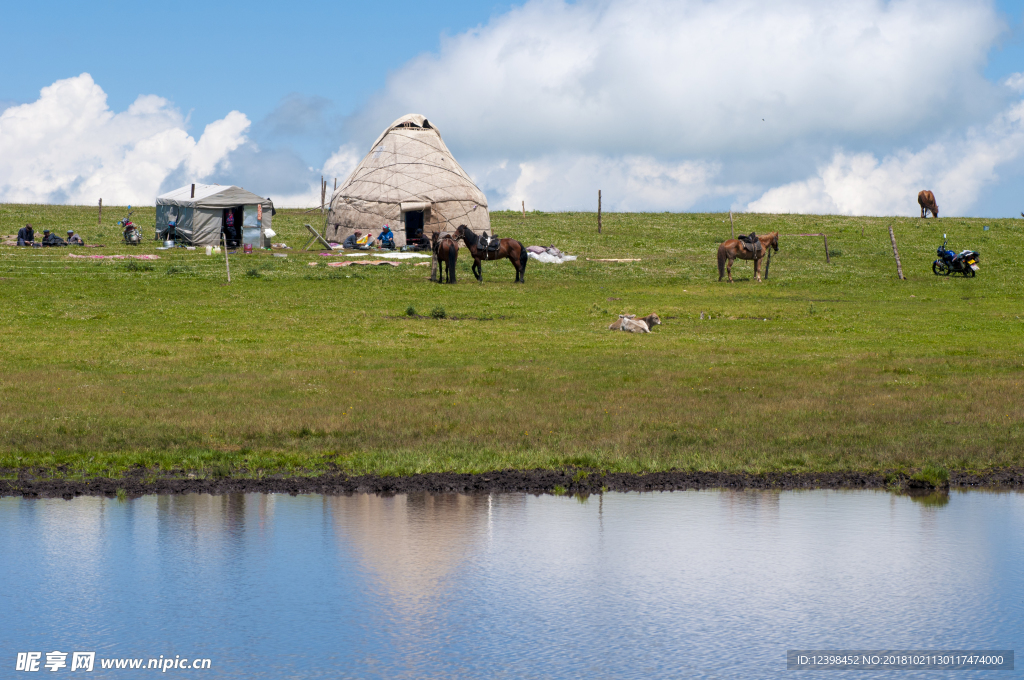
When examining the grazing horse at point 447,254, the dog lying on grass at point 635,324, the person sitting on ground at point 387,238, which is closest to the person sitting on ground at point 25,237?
the person sitting on ground at point 387,238

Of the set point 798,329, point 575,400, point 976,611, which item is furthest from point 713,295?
point 976,611

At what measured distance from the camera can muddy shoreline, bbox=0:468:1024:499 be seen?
14141 mm

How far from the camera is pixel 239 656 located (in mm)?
8453

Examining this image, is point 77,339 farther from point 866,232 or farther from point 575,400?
point 866,232

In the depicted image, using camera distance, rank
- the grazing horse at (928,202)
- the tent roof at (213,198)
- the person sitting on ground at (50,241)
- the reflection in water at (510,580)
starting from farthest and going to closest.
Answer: the grazing horse at (928,202) < the tent roof at (213,198) < the person sitting on ground at (50,241) < the reflection in water at (510,580)

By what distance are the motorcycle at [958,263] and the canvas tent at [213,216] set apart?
3148 centimetres

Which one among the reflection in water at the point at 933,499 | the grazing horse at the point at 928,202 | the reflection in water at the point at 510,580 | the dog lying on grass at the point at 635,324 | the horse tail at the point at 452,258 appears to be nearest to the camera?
the reflection in water at the point at 510,580

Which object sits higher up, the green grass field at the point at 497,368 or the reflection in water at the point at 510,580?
the green grass field at the point at 497,368

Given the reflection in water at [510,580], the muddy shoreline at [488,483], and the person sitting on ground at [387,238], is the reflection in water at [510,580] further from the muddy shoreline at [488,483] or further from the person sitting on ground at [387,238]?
the person sitting on ground at [387,238]

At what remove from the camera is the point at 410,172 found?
199 ft

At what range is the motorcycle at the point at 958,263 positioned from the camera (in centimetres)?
4669

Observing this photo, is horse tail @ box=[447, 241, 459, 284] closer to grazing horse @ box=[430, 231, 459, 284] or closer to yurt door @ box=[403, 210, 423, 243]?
grazing horse @ box=[430, 231, 459, 284]

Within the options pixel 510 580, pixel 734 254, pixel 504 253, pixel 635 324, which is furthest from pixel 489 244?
pixel 510 580

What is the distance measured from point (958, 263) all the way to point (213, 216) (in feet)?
114
